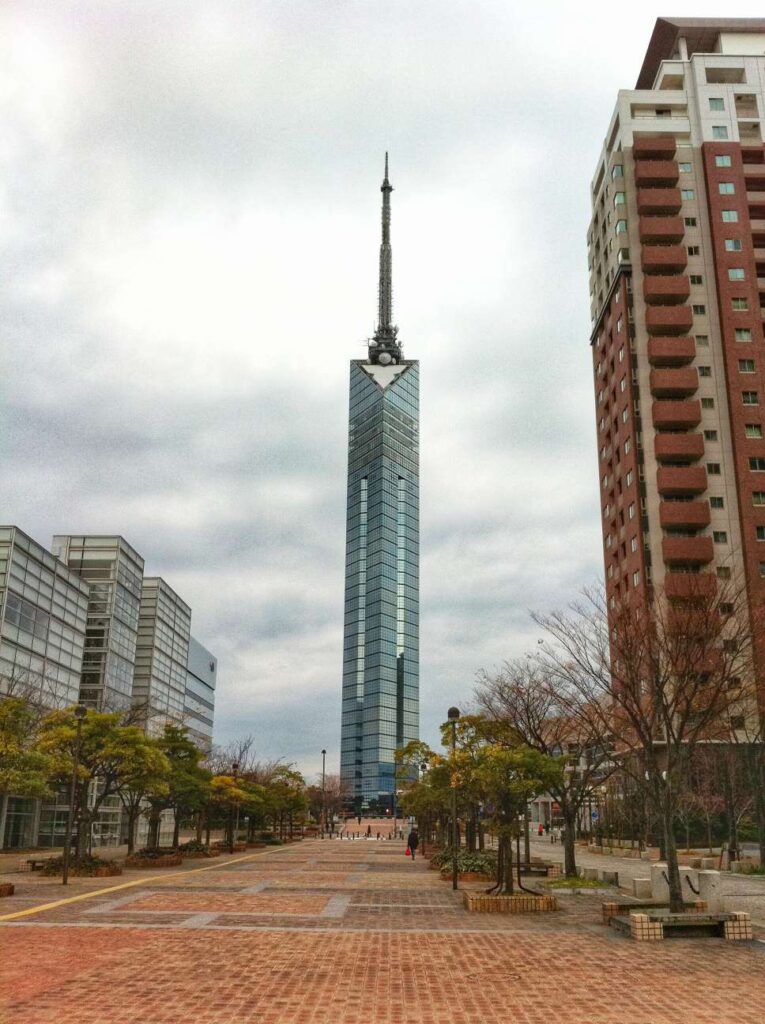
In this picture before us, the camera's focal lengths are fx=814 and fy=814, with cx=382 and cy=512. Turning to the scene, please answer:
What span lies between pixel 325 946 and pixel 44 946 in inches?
200

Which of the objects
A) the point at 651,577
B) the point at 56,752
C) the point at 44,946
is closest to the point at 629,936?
the point at 44,946

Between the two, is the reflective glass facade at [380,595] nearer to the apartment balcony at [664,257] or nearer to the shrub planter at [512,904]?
the apartment balcony at [664,257]

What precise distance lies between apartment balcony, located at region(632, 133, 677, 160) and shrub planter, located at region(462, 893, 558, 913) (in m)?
68.8

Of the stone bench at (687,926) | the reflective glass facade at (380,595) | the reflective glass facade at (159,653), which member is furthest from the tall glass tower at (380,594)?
the stone bench at (687,926)

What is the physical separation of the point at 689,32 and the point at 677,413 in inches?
1576

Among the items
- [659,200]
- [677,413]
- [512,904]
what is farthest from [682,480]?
[512,904]

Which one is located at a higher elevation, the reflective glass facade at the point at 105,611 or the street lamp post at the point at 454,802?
the reflective glass facade at the point at 105,611

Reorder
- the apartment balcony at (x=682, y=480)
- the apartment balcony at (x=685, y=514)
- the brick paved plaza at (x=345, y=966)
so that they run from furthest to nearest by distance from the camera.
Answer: the apartment balcony at (x=682, y=480), the apartment balcony at (x=685, y=514), the brick paved plaza at (x=345, y=966)

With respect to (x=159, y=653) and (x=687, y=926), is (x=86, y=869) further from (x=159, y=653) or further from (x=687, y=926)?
(x=159, y=653)

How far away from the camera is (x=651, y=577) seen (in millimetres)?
63438

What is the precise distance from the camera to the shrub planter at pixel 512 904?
20.7m

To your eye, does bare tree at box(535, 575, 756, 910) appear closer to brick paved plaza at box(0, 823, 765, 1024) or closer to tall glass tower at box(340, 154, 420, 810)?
brick paved plaza at box(0, 823, 765, 1024)

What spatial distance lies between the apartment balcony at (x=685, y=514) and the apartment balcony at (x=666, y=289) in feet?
60.8

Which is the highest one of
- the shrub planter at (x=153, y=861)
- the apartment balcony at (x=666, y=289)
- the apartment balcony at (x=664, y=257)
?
the apartment balcony at (x=664, y=257)
